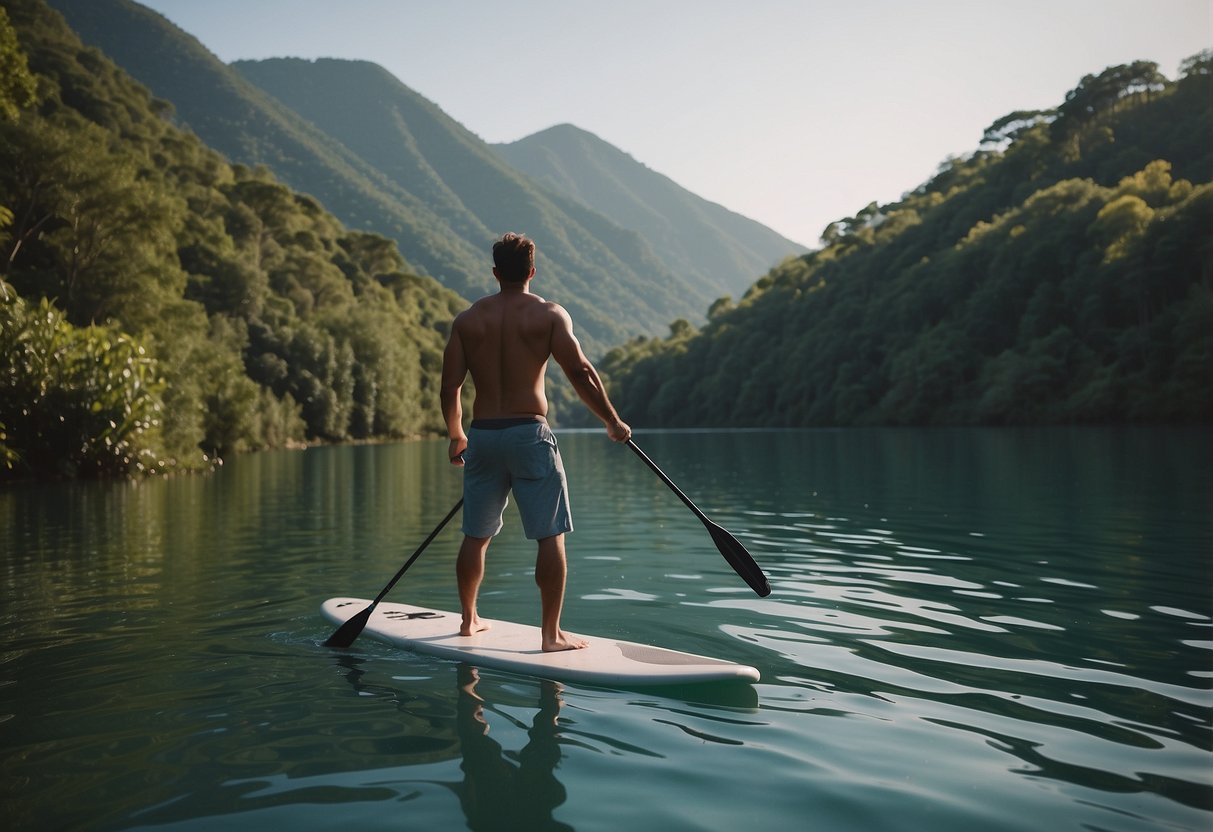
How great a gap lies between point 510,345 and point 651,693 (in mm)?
2332

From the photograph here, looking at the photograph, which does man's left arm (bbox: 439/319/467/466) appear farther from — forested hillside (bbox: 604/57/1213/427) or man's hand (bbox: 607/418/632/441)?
forested hillside (bbox: 604/57/1213/427)

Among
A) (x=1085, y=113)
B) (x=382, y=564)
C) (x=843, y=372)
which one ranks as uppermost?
(x=1085, y=113)

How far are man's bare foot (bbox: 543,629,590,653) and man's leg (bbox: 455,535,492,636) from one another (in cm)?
68

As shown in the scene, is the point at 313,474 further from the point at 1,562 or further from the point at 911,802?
the point at 911,802

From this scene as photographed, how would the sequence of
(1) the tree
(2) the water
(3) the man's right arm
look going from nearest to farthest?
(2) the water, (3) the man's right arm, (1) the tree

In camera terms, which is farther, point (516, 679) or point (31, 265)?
point (31, 265)

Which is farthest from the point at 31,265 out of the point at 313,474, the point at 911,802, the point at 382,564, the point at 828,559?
the point at 911,802

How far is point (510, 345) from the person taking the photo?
5.72m

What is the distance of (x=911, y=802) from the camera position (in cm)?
344

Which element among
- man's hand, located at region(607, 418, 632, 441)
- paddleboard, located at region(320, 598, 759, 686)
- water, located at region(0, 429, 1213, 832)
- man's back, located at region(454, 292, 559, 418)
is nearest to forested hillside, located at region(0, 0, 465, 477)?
water, located at region(0, 429, 1213, 832)

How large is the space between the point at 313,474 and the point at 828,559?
21.3 meters

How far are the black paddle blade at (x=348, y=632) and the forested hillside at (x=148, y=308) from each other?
1828cm

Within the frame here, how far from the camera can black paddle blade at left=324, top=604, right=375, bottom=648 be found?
625 cm

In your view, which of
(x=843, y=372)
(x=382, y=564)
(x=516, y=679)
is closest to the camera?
(x=516, y=679)
